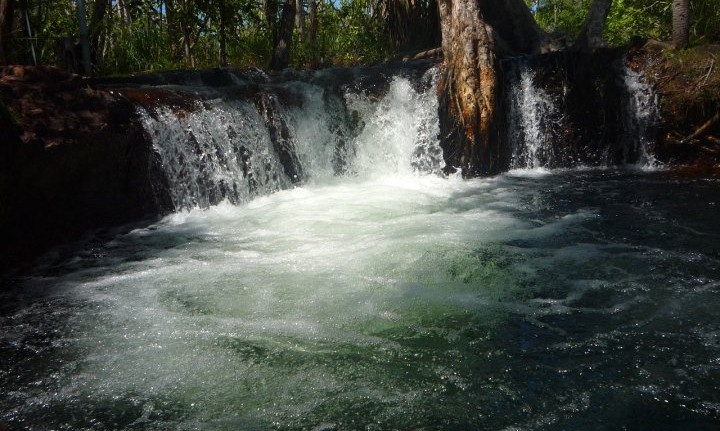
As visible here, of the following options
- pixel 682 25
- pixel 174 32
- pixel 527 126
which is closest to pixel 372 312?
pixel 527 126

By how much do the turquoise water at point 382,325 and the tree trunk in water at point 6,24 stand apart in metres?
4.74

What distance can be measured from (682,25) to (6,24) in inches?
407

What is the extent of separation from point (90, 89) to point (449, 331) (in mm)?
5037

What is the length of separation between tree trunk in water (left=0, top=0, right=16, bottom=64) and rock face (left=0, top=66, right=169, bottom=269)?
11.1 ft

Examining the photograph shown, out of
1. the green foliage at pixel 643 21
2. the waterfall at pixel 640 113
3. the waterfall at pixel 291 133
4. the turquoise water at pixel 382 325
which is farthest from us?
the green foliage at pixel 643 21

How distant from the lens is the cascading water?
2.45 metres

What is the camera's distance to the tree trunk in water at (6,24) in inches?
317

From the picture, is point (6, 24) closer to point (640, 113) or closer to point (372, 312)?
point (372, 312)

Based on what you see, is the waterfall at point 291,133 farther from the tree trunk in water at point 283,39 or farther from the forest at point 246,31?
the forest at point 246,31

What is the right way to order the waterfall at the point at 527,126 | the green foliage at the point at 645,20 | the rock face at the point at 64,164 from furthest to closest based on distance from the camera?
the green foliage at the point at 645,20, the waterfall at the point at 527,126, the rock face at the point at 64,164

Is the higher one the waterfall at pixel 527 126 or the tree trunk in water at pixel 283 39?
the tree trunk in water at pixel 283 39

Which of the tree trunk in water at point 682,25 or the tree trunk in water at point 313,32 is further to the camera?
the tree trunk in water at point 313,32

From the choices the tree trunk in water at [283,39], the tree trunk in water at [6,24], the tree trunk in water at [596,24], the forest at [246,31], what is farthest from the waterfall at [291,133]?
the tree trunk in water at [6,24]

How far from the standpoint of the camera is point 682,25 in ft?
25.9
